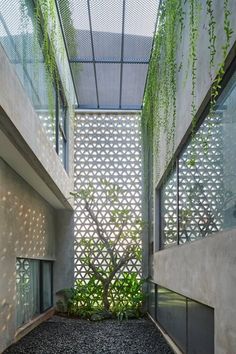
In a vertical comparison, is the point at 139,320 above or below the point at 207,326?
below

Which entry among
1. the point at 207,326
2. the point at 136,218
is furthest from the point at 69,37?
the point at 207,326

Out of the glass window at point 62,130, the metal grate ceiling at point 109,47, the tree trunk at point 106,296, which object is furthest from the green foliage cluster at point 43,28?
the tree trunk at point 106,296

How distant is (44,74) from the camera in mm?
5980

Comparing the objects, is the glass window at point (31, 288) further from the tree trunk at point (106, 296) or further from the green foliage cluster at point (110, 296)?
the tree trunk at point (106, 296)

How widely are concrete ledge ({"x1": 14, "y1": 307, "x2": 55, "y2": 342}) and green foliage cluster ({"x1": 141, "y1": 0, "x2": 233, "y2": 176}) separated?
3.01 metres

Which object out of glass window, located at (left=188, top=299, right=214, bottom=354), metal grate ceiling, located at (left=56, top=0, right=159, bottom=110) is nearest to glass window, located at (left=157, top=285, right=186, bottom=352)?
glass window, located at (left=188, top=299, right=214, bottom=354)

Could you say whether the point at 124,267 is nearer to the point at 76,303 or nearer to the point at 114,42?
the point at 76,303

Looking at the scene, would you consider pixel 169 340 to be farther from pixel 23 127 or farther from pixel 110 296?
pixel 110 296

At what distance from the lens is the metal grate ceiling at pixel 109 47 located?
6477 millimetres

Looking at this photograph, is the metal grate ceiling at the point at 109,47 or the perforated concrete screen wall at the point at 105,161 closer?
the metal grate ceiling at the point at 109,47

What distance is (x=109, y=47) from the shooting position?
7594 mm

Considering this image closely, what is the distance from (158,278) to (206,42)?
4.28 m

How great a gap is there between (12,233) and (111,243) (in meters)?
3.89

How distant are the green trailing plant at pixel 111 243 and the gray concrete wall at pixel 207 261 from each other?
361cm
